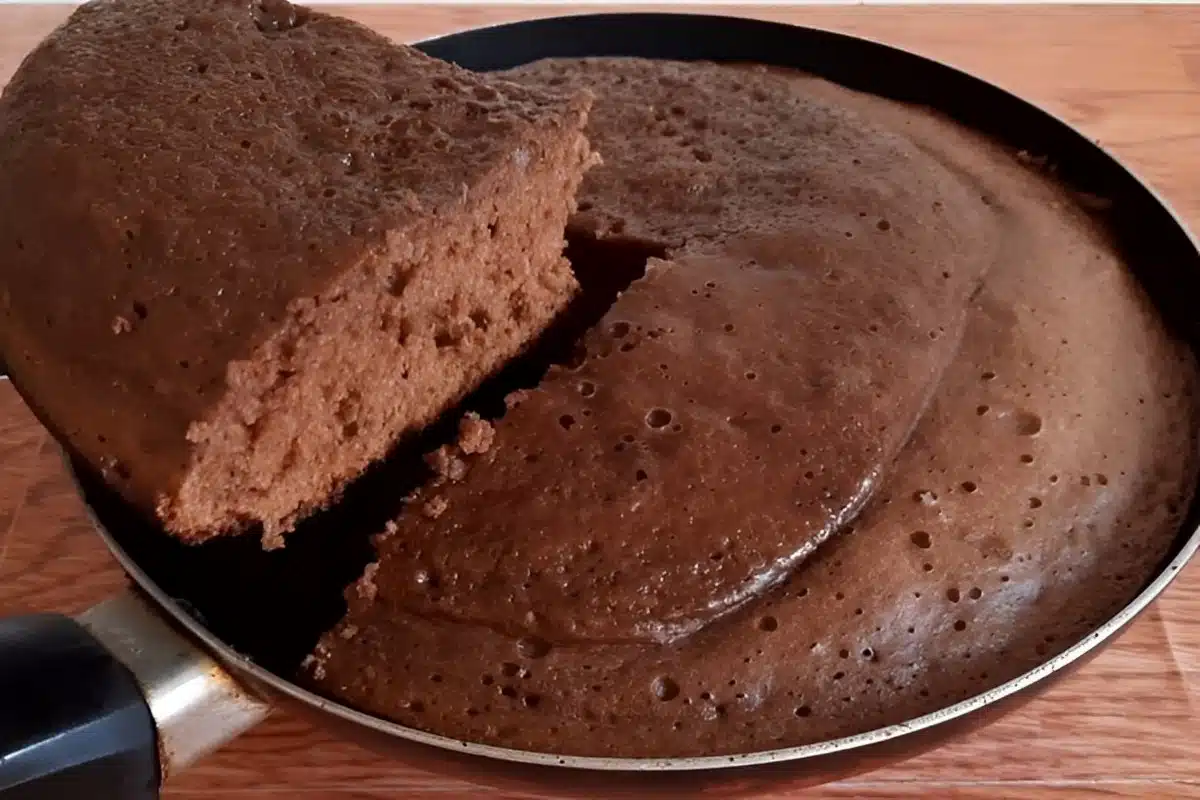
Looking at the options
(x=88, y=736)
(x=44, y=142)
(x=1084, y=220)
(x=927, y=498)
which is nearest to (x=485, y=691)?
(x=88, y=736)

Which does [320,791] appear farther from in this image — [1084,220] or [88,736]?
[1084,220]

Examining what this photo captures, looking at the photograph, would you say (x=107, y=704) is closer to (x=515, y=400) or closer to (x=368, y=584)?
(x=368, y=584)

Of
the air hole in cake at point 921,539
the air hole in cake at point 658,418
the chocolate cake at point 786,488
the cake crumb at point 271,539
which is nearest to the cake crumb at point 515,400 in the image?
the chocolate cake at point 786,488

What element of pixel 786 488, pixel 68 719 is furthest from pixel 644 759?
pixel 68 719

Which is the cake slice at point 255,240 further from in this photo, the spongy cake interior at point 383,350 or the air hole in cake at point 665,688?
the air hole in cake at point 665,688

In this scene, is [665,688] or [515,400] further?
[515,400]

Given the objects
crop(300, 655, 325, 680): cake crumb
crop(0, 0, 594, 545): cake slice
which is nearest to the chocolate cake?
crop(300, 655, 325, 680): cake crumb
